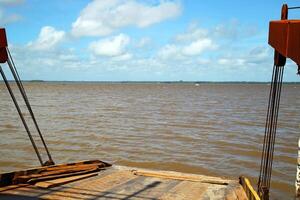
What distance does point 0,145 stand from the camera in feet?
45.0

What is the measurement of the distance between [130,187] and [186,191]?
963 millimetres

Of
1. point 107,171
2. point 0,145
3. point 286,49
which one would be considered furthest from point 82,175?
point 0,145

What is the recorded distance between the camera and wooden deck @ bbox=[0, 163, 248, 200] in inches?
220

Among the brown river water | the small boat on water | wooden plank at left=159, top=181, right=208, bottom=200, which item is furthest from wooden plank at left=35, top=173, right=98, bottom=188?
the brown river water

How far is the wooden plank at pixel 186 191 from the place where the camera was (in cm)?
557

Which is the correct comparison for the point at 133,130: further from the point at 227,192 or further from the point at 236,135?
the point at 227,192

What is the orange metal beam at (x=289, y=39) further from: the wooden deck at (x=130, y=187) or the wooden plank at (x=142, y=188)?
the wooden plank at (x=142, y=188)

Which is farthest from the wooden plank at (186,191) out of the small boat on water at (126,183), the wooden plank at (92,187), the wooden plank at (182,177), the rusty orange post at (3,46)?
the rusty orange post at (3,46)

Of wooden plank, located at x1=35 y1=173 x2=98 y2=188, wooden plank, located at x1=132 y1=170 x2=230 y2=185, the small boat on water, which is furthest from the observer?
wooden plank, located at x1=132 y1=170 x2=230 y2=185

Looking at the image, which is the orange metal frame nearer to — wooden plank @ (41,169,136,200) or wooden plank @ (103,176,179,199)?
wooden plank @ (103,176,179,199)

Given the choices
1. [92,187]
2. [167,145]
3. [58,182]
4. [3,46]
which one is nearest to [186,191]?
[92,187]

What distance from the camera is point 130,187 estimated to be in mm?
6027

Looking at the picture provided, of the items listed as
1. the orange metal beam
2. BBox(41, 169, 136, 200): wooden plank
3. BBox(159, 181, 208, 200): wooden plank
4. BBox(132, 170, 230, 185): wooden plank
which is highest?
the orange metal beam

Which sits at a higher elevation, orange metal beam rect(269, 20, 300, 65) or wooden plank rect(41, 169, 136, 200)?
orange metal beam rect(269, 20, 300, 65)
